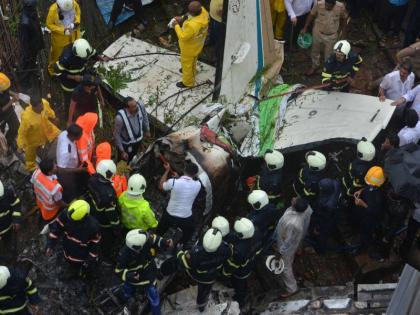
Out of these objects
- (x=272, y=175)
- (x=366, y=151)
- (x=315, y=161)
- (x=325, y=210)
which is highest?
(x=366, y=151)

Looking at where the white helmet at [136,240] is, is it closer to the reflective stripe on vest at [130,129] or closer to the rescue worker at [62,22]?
the reflective stripe on vest at [130,129]

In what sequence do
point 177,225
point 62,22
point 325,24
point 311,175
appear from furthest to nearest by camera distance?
point 325,24 → point 62,22 → point 311,175 → point 177,225

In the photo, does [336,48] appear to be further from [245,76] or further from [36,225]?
[36,225]

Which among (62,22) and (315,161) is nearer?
(315,161)

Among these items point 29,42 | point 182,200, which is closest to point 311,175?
point 182,200

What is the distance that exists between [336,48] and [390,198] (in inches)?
83.3

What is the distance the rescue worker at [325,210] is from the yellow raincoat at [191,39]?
3.12 m

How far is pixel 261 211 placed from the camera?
6863 mm

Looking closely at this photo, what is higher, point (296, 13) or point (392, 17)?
point (296, 13)

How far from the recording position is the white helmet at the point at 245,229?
21.0 ft

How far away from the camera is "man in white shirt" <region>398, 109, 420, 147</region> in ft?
24.8

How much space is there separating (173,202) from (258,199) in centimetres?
95

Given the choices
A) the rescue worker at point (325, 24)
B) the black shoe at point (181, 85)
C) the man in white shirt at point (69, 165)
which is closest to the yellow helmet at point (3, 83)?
the man in white shirt at point (69, 165)

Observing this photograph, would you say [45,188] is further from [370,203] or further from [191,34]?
[370,203]
